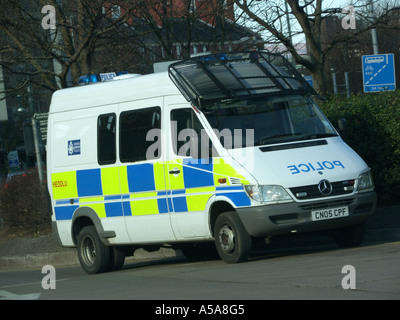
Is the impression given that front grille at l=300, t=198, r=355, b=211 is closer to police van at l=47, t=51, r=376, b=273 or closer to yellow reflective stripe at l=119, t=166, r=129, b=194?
police van at l=47, t=51, r=376, b=273

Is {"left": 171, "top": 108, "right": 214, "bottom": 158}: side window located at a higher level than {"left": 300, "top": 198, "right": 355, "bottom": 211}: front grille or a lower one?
higher

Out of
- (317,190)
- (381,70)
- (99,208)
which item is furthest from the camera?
(381,70)

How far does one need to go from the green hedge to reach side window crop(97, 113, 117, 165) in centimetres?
426

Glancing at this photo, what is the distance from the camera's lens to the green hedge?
48.6 ft

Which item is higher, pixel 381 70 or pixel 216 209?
pixel 381 70

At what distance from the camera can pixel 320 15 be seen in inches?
746

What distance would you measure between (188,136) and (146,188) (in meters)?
1.11

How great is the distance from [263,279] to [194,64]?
12.5 feet

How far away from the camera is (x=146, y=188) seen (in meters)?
12.6

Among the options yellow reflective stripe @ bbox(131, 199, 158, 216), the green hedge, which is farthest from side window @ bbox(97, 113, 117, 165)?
the green hedge

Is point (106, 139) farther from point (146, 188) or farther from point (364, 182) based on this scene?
point (364, 182)

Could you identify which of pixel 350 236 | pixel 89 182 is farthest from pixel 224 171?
pixel 89 182

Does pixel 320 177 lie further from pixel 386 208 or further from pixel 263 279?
pixel 386 208
